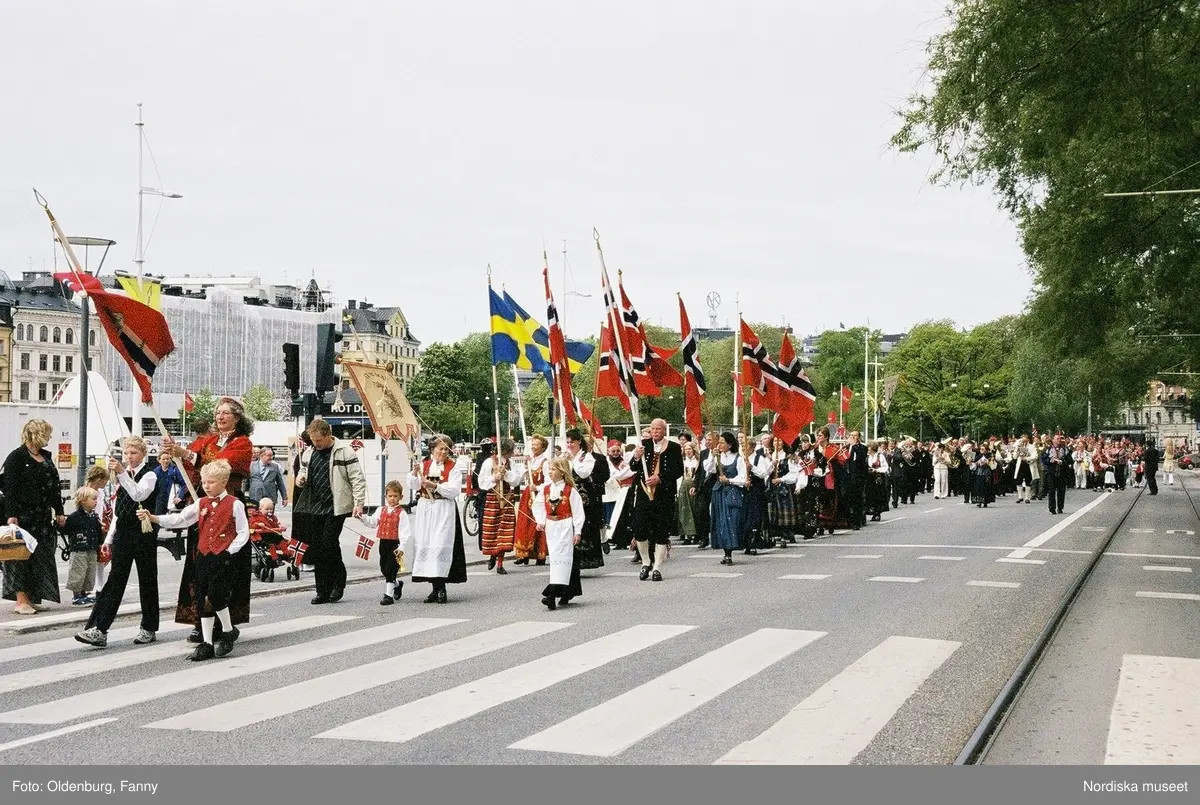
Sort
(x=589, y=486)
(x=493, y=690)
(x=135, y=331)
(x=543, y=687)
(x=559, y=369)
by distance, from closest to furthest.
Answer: (x=493, y=690)
(x=543, y=687)
(x=135, y=331)
(x=589, y=486)
(x=559, y=369)

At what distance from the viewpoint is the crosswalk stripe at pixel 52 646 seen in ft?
33.2

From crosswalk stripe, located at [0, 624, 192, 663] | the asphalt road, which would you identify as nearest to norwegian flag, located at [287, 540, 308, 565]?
the asphalt road

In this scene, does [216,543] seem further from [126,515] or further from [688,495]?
[688,495]

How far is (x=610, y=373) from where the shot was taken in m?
21.6

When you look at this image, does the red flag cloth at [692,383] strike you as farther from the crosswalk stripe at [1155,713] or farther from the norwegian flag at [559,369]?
the crosswalk stripe at [1155,713]

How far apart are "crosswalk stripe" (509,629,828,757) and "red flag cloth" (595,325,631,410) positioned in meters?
9.94

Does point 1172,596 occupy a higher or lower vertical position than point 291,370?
lower

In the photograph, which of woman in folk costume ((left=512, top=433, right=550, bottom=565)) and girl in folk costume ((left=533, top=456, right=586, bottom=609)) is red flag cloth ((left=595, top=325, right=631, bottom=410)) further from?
girl in folk costume ((left=533, top=456, right=586, bottom=609))

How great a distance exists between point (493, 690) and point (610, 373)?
1346cm

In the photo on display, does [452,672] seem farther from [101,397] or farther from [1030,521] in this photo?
[1030,521]

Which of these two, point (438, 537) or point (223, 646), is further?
point (438, 537)

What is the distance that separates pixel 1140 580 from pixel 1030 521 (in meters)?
13.0

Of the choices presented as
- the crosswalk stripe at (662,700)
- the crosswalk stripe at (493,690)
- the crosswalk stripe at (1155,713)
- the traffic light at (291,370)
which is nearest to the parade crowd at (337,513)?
Result: the traffic light at (291,370)

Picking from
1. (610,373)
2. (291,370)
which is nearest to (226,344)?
(610,373)
